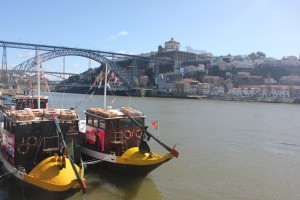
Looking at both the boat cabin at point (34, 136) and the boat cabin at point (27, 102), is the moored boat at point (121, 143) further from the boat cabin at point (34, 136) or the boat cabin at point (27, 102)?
the boat cabin at point (27, 102)

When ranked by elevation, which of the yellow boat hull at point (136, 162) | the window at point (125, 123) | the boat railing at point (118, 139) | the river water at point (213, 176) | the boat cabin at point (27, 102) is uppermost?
the boat cabin at point (27, 102)

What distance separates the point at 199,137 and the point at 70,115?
12769mm

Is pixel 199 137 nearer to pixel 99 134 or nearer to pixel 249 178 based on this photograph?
pixel 249 178

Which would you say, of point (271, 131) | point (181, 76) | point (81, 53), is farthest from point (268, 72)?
point (271, 131)

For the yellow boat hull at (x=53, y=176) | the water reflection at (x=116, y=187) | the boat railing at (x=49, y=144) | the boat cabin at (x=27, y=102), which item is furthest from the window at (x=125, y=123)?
the boat cabin at (x=27, y=102)

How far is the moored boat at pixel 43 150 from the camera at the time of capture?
27.6 ft

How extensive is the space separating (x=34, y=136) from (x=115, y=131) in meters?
2.79

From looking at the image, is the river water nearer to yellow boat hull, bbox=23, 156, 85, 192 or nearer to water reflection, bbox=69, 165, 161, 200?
water reflection, bbox=69, 165, 161, 200

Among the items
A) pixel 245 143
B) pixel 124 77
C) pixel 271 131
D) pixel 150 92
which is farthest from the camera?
pixel 150 92

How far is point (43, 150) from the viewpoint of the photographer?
9.26 m

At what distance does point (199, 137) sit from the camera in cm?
2130

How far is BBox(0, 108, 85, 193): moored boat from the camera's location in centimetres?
842

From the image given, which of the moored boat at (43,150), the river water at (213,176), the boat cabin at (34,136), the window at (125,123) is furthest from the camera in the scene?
the window at (125,123)

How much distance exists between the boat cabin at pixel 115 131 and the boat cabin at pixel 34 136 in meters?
1.69
